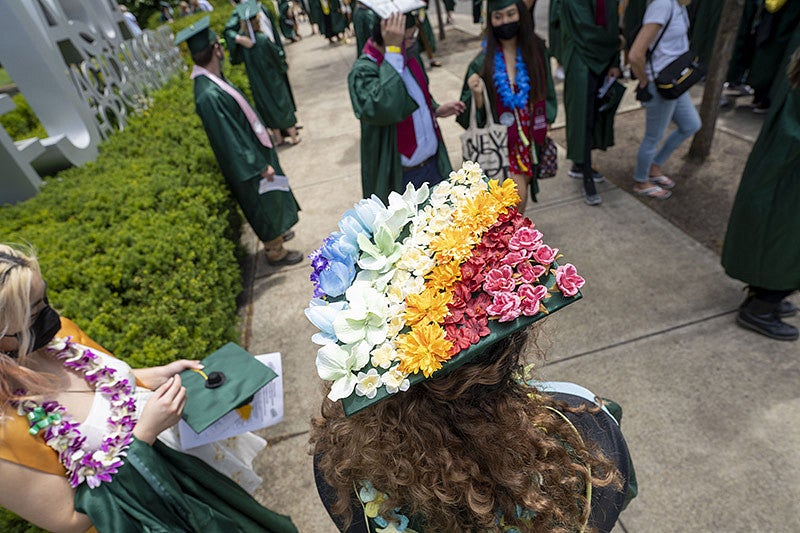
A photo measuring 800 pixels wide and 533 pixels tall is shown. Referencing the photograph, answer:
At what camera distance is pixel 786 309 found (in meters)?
2.91

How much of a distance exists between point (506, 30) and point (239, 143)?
220 centimetres

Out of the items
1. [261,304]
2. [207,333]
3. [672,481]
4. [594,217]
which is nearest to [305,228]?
[261,304]

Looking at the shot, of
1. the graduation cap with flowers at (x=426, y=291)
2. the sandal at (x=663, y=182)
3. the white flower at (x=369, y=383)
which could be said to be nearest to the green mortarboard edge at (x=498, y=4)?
the sandal at (x=663, y=182)

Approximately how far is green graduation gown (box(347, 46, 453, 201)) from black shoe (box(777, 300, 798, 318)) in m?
2.33

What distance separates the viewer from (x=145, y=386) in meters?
1.94

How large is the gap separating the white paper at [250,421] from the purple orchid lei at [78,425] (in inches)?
11.7

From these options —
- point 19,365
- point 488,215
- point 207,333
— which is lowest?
point 207,333

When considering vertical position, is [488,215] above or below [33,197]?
above

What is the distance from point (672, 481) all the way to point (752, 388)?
797mm

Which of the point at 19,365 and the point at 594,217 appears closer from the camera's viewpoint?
the point at 19,365

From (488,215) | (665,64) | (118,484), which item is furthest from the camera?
(665,64)

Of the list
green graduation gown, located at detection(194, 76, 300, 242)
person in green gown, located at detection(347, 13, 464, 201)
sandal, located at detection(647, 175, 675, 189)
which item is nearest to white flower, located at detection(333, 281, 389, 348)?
person in green gown, located at detection(347, 13, 464, 201)

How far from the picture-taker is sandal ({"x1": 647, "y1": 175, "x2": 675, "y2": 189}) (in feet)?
14.3

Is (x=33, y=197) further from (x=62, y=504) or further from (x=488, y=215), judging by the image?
(x=488, y=215)
